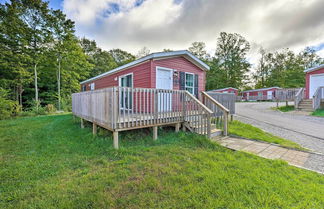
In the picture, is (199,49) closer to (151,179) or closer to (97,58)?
(97,58)

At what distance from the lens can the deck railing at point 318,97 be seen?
10.4 m

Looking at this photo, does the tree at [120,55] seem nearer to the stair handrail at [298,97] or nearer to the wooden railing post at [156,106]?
the stair handrail at [298,97]

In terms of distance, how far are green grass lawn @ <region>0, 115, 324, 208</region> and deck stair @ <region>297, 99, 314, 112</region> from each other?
11262 mm

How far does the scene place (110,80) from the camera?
968 centimetres

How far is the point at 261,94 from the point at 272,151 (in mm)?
31678

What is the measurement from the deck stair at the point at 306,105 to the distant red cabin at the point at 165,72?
8.85 m

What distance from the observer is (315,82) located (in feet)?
40.0

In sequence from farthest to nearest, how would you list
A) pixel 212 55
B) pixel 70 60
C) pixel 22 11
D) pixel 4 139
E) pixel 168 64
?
pixel 212 55 < pixel 70 60 < pixel 22 11 < pixel 168 64 < pixel 4 139

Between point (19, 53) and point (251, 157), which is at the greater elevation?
point (19, 53)

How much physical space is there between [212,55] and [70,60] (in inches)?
1164

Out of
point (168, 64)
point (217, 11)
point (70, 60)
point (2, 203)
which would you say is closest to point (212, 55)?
point (217, 11)

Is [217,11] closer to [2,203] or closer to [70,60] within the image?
[2,203]

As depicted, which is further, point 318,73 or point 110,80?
point 318,73

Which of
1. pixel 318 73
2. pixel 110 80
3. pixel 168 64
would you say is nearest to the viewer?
pixel 168 64
